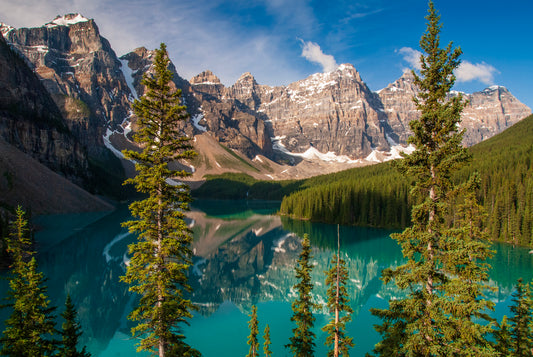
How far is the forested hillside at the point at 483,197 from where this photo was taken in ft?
207

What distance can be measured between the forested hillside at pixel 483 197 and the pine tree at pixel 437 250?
65084 mm

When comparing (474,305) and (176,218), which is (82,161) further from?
(474,305)

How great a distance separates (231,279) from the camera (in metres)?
43.2

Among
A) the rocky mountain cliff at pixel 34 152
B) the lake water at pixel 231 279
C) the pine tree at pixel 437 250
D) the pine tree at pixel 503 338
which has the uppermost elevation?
the rocky mountain cliff at pixel 34 152

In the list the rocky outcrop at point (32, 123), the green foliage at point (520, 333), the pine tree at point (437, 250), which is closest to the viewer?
the pine tree at point (437, 250)

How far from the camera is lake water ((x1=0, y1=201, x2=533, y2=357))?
26.1 m

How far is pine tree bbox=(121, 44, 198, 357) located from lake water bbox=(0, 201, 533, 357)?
508 inches

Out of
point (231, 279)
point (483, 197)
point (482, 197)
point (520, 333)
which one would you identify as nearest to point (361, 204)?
point (482, 197)

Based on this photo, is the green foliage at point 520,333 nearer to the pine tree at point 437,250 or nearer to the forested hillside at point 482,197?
the pine tree at point 437,250

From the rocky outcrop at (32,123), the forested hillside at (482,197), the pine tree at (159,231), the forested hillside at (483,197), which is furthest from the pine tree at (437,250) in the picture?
the rocky outcrop at (32,123)

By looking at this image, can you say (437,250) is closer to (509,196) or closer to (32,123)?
(509,196)

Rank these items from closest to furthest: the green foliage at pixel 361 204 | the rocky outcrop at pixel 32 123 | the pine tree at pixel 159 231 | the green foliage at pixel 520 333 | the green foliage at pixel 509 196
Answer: the pine tree at pixel 159 231, the green foliage at pixel 520 333, the green foliage at pixel 509 196, the green foliage at pixel 361 204, the rocky outcrop at pixel 32 123

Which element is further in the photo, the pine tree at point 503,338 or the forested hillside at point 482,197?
the forested hillside at point 482,197

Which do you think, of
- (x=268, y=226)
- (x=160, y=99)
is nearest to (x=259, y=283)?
(x=160, y=99)
